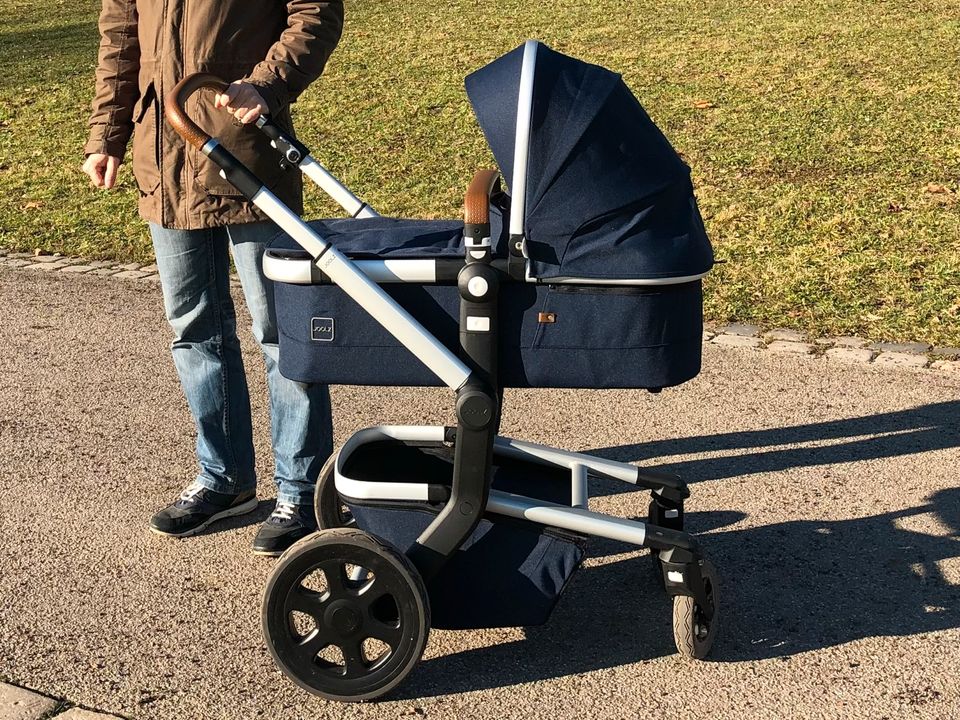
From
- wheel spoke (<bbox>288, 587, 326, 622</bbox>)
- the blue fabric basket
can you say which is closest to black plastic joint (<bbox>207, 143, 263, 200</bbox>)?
the blue fabric basket

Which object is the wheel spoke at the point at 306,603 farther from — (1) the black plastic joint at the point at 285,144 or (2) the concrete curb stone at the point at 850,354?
(2) the concrete curb stone at the point at 850,354

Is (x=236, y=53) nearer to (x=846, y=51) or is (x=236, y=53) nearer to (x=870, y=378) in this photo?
(x=870, y=378)

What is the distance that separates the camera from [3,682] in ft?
11.8

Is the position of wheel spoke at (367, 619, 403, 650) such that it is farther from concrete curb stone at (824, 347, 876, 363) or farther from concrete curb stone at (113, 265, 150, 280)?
concrete curb stone at (113, 265, 150, 280)

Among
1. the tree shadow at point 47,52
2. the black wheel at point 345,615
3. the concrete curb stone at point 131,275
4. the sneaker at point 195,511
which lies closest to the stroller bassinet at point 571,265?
the black wheel at point 345,615

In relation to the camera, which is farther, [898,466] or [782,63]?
[782,63]

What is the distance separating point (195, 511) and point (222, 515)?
97 mm

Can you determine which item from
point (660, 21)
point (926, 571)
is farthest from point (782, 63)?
point (926, 571)

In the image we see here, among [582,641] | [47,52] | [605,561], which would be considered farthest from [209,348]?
[47,52]

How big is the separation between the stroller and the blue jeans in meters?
0.55

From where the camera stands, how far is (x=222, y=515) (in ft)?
15.0

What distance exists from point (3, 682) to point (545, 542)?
1499 millimetres

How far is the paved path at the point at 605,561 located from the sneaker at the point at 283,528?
6 centimetres

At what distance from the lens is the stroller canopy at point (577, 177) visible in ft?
10.7
